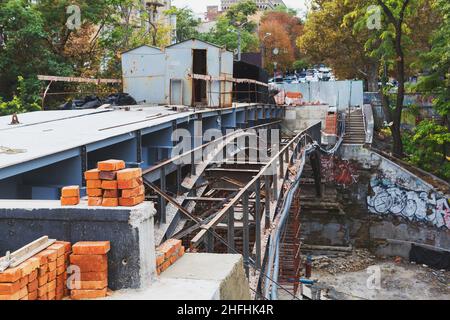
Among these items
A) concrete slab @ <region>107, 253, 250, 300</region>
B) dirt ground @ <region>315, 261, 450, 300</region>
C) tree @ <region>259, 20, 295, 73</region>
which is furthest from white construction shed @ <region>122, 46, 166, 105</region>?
tree @ <region>259, 20, 295, 73</region>

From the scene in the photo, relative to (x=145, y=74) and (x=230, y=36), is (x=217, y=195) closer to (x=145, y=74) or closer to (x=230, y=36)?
(x=145, y=74)

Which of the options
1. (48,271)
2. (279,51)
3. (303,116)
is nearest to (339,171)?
(303,116)

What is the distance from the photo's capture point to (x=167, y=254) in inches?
187

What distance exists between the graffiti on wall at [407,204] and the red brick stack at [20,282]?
22.4 metres

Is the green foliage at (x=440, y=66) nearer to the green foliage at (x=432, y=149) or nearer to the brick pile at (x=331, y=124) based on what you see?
the green foliage at (x=432, y=149)

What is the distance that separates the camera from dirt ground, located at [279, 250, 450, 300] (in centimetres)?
1898

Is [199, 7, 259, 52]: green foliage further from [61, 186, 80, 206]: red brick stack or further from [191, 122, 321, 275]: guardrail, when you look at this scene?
[61, 186, 80, 206]: red brick stack

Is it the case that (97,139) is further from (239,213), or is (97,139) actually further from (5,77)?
(5,77)

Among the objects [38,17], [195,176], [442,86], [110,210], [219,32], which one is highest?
[219,32]

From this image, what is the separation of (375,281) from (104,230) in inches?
713

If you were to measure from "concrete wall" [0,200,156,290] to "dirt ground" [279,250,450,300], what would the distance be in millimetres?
13945
